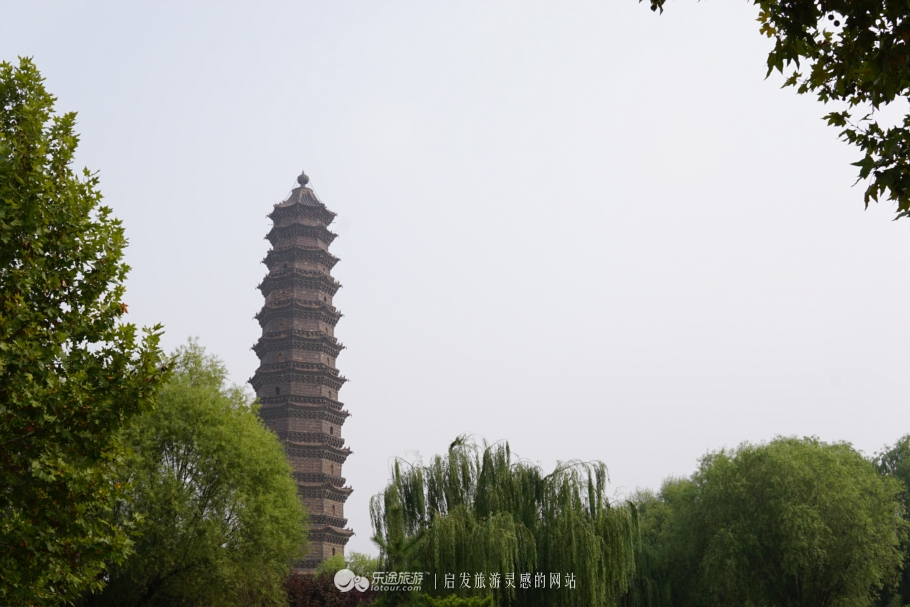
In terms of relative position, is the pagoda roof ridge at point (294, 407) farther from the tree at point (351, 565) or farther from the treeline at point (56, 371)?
the treeline at point (56, 371)

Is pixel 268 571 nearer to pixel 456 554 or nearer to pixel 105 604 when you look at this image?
pixel 105 604

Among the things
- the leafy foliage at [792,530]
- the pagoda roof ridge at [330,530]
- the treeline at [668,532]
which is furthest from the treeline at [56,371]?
the pagoda roof ridge at [330,530]

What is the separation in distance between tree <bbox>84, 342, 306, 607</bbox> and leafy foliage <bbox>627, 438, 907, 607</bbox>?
14922 mm

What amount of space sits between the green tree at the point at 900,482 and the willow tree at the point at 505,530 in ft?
59.4

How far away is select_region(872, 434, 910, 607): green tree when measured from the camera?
37.2 m

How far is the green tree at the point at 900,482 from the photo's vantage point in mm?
37250

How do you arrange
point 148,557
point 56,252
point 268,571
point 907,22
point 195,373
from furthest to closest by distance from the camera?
point 195,373
point 268,571
point 148,557
point 56,252
point 907,22

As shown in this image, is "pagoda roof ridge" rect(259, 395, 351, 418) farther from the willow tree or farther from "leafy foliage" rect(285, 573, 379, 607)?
the willow tree

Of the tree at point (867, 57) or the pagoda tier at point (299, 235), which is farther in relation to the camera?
the pagoda tier at point (299, 235)

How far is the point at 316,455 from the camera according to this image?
53.8 m

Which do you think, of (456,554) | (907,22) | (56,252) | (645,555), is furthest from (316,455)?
(907,22)

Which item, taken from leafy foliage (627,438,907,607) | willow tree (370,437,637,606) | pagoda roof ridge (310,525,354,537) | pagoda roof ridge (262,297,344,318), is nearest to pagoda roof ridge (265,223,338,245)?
pagoda roof ridge (262,297,344,318)

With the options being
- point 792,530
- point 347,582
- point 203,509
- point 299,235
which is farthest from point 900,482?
point 299,235

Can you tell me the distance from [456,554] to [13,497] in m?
11.9
